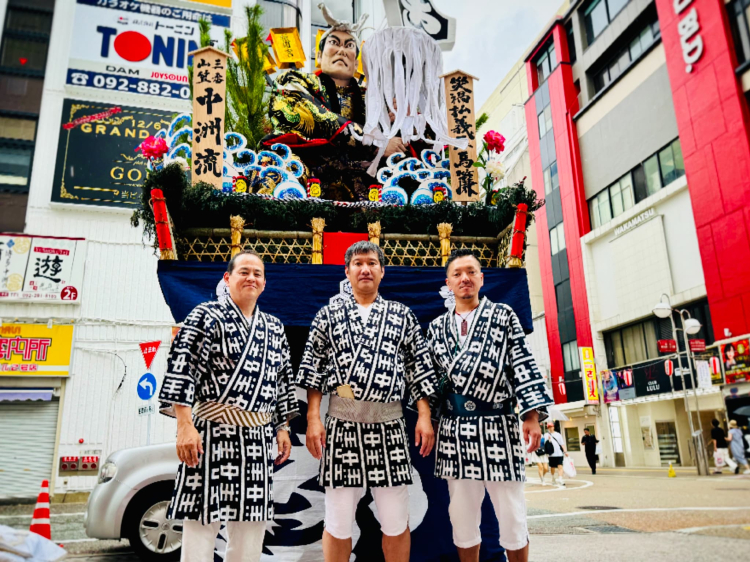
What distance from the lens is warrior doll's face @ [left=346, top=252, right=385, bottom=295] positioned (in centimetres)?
317

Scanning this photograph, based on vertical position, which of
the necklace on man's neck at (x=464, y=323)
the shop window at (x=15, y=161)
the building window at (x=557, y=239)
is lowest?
the necklace on man's neck at (x=464, y=323)

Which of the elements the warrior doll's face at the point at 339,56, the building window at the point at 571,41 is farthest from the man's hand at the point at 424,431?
the building window at the point at 571,41

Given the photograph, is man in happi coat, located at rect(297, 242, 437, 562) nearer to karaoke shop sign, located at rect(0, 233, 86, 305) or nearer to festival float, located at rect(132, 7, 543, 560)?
festival float, located at rect(132, 7, 543, 560)

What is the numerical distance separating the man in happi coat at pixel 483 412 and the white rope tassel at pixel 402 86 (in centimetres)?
238

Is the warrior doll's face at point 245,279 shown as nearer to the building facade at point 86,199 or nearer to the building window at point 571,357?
the building facade at point 86,199

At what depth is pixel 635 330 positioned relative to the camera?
21578 mm

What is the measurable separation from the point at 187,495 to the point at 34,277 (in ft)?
41.5

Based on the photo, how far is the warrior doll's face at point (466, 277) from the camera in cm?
323

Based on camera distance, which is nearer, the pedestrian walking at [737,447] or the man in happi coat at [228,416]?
the man in happi coat at [228,416]

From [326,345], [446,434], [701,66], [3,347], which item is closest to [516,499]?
[446,434]

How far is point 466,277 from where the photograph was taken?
3.24 m

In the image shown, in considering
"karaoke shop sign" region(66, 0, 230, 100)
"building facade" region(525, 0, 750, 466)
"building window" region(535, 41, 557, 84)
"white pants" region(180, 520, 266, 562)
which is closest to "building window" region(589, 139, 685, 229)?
"building facade" region(525, 0, 750, 466)

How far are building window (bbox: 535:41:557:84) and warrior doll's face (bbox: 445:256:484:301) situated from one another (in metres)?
26.9

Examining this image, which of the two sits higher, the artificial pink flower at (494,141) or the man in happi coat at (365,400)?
the artificial pink flower at (494,141)
